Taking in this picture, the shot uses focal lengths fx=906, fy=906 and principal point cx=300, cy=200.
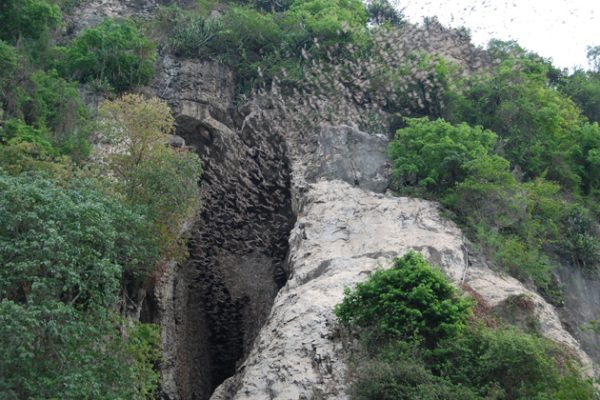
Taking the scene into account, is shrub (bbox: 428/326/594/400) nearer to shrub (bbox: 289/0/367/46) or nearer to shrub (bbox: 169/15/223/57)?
shrub (bbox: 289/0/367/46)

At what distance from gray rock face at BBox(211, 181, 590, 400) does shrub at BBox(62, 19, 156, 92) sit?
8.01m

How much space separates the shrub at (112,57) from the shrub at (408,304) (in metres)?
13.9

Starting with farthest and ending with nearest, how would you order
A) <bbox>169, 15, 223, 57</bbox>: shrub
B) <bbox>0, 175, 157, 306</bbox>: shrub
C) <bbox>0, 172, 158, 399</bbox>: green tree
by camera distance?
<bbox>169, 15, 223, 57</bbox>: shrub, <bbox>0, 175, 157, 306</bbox>: shrub, <bbox>0, 172, 158, 399</bbox>: green tree

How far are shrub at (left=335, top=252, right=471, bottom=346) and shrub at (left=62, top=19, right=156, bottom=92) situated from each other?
45.8 feet

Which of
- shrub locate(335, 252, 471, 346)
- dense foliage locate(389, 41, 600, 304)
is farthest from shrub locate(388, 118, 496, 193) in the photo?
shrub locate(335, 252, 471, 346)

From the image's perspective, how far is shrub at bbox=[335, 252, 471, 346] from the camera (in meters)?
17.7

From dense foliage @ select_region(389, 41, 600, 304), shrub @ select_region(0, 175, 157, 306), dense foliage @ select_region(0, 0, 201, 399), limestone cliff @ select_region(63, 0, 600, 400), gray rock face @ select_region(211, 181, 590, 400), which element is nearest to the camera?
dense foliage @ select_region(0, 0, 201, 399)

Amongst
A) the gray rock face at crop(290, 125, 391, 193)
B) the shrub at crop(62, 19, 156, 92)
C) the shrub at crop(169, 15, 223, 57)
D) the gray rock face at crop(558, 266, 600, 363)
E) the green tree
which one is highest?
the shrub at crop(169, 15, 223, 57)

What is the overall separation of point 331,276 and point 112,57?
40.9 ft

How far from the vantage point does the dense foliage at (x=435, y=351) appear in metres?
16.5

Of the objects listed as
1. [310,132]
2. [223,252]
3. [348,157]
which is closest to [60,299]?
[223,252]

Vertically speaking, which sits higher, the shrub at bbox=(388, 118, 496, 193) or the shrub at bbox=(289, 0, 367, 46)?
the shrub at bbox=(289, 0, 367, 46)

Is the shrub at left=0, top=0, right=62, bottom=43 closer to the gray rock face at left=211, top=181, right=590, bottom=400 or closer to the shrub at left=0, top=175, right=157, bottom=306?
the gray rock face at left=211, top=181, right=590, bottom=400

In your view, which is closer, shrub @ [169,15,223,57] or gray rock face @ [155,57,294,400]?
gray rock face @ [155,57,294,400]
